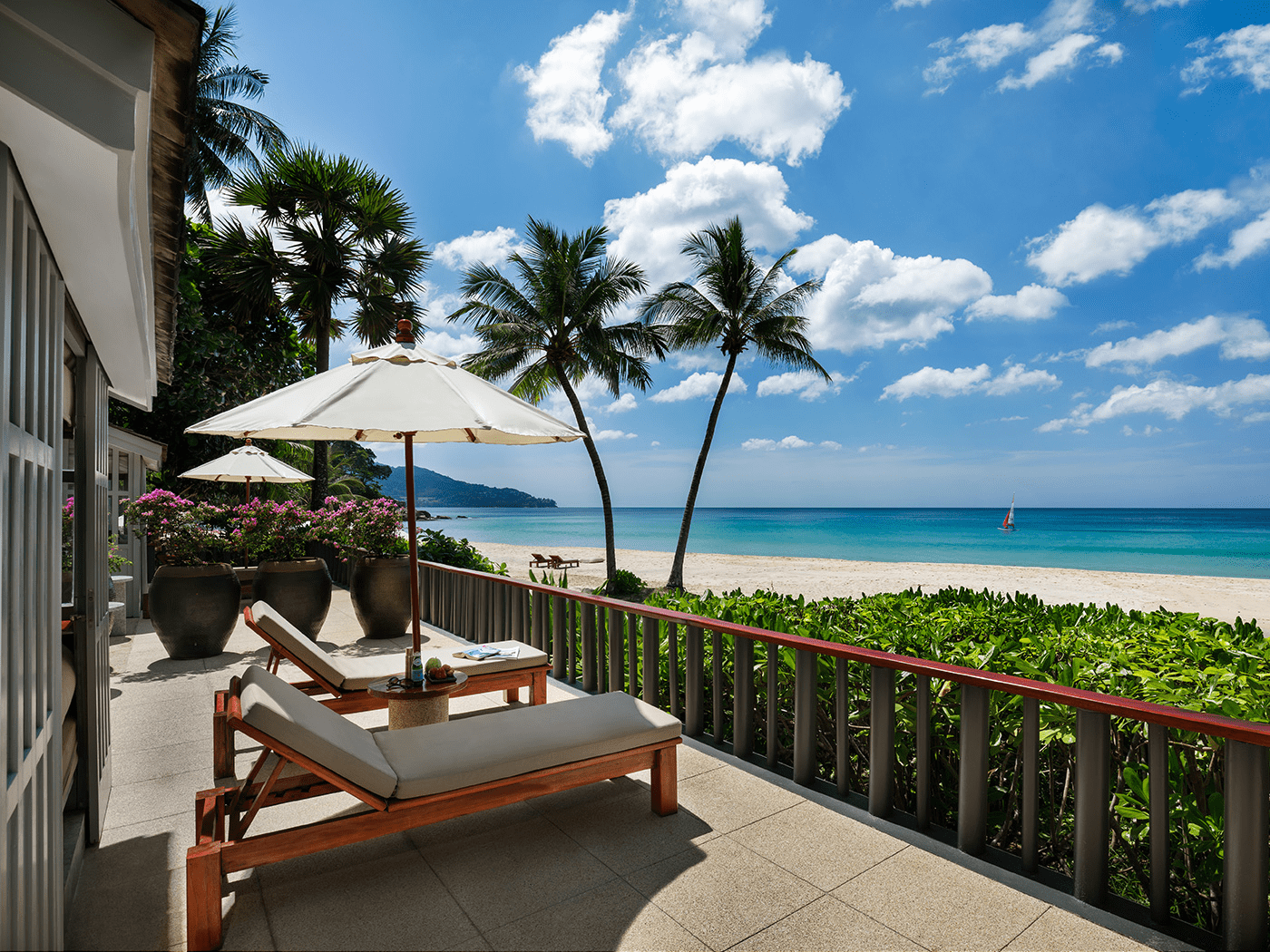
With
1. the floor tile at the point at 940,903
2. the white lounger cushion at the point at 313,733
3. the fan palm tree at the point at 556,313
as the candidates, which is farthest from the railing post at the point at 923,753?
the fan palm tree at the point at 556,313

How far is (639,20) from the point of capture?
9.17m

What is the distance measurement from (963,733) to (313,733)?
2.51m

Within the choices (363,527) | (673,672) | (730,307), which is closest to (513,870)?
(673,672)

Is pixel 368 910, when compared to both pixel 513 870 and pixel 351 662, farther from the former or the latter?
pixel 351 662

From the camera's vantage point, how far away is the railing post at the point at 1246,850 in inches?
78.4

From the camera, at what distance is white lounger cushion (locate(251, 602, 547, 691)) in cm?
373

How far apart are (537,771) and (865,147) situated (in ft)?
66.0

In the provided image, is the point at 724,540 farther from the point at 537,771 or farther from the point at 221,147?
the point at 537,771

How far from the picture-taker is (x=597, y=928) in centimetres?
217

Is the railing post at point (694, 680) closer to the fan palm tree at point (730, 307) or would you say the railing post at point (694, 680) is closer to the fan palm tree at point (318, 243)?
the fan palm tree at point (318, 243)

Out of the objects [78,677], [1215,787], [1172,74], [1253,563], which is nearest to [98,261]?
[78,677]

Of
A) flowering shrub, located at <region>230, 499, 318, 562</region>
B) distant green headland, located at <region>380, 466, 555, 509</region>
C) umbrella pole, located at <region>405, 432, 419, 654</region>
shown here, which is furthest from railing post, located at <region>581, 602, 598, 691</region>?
distant green headland, located at <region>380, 466, 555, 509</region>

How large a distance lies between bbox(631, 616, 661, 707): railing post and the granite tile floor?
3.02ft

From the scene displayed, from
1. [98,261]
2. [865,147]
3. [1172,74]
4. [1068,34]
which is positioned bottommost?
[98,261]
